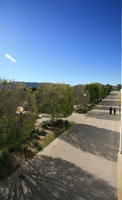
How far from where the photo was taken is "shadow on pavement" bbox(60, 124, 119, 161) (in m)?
10.2

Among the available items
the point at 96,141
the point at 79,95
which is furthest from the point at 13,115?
the point at 79,95

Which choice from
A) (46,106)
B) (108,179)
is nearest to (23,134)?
(108,179)

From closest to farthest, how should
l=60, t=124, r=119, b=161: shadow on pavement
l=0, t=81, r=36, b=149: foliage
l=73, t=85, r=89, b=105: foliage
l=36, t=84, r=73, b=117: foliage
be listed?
1. l=0, t=81, r=36, b=149: foliage
2. l=60, t=124, r=119, b=161: shadow on pavement
3. l=36, t=84, r=73, b=117: foliage
4. l=73, t=85, r=89, b=105: foliage

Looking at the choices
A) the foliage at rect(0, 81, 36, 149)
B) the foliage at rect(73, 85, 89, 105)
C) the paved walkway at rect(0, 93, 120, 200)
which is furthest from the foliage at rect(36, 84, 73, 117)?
the foliage at rect(73, 85, 89, 105)

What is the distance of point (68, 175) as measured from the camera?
7473 millimetres

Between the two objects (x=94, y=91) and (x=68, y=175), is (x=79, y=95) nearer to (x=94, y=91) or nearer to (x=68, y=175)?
(x=94, y=91)

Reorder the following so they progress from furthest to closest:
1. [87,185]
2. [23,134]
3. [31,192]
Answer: [23,134] < [87,185] < [31,192]

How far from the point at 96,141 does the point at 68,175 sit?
16.7 ft

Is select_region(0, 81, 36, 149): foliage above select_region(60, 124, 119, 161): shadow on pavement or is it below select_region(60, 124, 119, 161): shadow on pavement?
above

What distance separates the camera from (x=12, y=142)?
26.1ft

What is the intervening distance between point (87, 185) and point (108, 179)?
104cm

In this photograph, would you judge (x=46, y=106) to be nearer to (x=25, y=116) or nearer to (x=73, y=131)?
(x=73, y=131)

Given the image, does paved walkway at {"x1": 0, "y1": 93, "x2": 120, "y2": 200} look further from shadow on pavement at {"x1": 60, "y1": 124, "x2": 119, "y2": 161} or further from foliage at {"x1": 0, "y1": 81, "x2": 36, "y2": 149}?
foliage at {"x1": 0, "y1": 81, "x2": 36, "y2": 149}

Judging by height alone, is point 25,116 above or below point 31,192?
above
